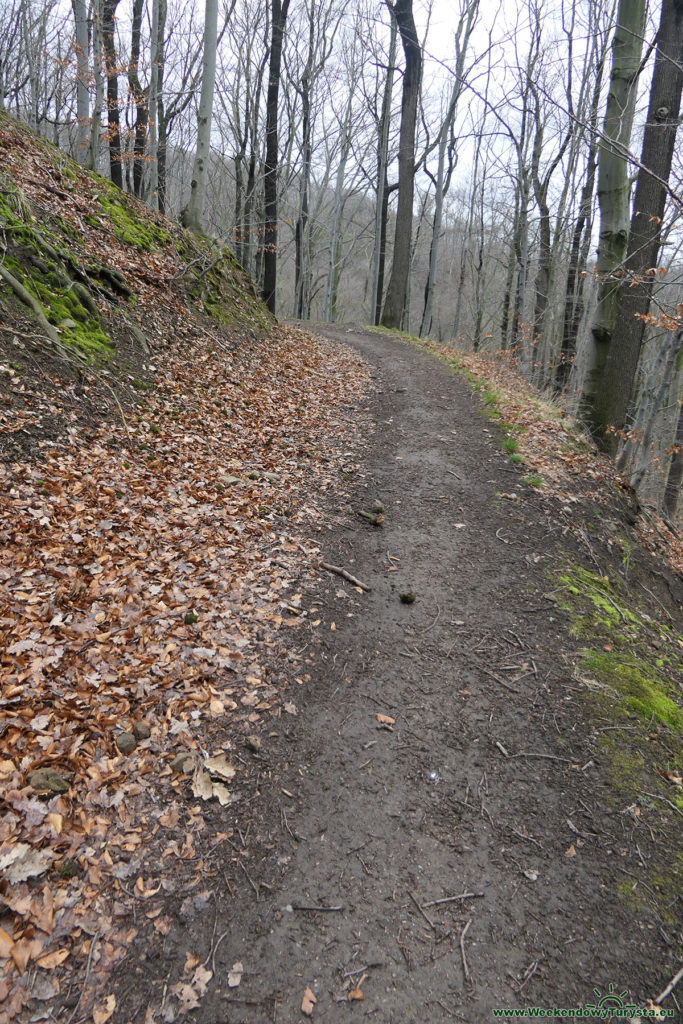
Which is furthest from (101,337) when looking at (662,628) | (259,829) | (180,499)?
(662,628)

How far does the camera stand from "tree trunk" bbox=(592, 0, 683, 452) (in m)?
7.50

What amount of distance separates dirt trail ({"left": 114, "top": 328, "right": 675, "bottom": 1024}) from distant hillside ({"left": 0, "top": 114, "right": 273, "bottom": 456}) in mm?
4337

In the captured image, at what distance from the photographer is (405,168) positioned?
18.2m

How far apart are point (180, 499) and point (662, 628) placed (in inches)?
188

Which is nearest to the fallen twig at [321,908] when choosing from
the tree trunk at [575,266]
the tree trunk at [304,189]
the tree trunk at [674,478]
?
the tree trunk at [674,478]

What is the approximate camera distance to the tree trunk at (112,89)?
44.9 ft

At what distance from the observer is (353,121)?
87.2ft

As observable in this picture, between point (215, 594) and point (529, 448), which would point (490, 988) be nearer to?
point (215, 594)

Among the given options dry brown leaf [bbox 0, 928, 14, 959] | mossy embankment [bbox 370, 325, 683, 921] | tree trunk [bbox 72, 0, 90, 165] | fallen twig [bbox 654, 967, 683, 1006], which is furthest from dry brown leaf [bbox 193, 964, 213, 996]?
tree trunk [bbox 72, 0, 90, 165]

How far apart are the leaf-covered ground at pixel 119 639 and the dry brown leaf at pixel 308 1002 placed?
0.82 metres

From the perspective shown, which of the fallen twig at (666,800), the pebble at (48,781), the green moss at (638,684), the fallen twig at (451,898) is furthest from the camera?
the green moss at (638,684)

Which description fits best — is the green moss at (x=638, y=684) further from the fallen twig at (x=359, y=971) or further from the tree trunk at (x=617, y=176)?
the tree trunk at (x=617, y=176)

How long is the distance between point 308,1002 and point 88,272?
27.2 ft

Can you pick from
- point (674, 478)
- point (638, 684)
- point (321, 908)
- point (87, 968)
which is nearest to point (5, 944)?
point (87, 968)
